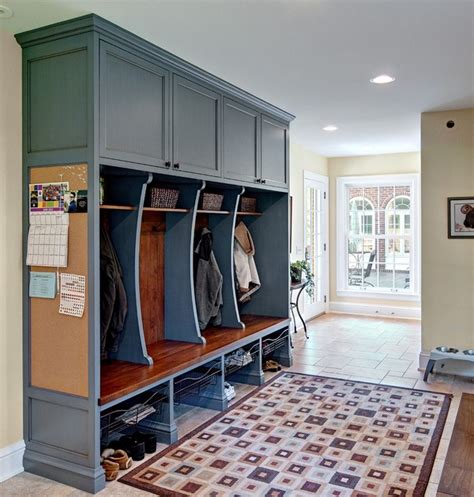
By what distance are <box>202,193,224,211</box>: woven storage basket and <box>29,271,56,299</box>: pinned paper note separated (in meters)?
1.63

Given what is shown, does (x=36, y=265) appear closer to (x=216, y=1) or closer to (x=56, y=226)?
(x=56, y=226)

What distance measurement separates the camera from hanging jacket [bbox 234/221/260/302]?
4.87 metres

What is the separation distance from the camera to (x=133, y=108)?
3.04 m

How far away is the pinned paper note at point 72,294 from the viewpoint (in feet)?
9.21

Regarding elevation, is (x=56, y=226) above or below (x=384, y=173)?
below

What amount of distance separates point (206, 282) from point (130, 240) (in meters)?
1.19

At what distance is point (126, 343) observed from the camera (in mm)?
3406

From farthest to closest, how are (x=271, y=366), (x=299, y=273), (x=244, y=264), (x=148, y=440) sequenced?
(x=299, y=273) → (x=271, y=366) → (x=244, y=264) → (x=148, y=440)

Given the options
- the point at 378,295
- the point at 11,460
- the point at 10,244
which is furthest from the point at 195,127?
the point at 378,295

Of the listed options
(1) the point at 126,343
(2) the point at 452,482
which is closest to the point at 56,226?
(1) the point at 126,343

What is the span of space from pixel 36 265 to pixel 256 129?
241 centimetres

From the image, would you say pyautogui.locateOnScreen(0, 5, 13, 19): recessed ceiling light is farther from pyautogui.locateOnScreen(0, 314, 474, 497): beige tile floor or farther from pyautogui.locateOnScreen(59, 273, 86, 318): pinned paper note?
pyautogui.locateOnScreen(0, 314, 474, 497): beige tile floor

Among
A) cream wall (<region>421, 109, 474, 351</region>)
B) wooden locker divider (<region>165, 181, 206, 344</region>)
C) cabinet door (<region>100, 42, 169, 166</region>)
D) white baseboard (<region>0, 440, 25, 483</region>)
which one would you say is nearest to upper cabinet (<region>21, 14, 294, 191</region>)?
cabinet door (<region>100, 42, 169, 166</region>)

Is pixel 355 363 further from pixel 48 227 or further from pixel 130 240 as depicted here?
pixel 48 227
